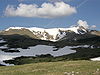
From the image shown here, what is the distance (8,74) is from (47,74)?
25.3 feet

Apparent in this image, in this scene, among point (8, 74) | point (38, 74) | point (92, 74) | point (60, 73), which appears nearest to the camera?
point (92, 74)

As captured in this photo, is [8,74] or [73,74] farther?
[8,74]

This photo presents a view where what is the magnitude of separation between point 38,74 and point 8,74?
5587mm

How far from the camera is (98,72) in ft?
114

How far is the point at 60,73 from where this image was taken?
121 feet

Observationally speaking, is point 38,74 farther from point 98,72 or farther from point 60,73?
point 98,72

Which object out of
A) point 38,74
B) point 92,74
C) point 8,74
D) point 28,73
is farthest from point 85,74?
point 8,74

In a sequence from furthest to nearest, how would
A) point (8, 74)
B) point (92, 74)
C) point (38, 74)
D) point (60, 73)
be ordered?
1. point (8, 74)
2. point (38, 74)
3. point (60, 73)
4. point (92, 74)

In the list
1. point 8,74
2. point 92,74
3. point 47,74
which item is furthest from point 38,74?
point 92,74

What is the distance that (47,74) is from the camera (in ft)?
123

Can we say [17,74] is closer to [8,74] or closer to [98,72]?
[8,74]

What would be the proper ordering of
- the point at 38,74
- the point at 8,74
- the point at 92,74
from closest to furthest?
1. the point at 92,74
2. the point at 38,74
3. the point at 8,74

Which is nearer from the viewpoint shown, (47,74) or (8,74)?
(47,74)

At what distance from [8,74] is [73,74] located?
39.5 ft
